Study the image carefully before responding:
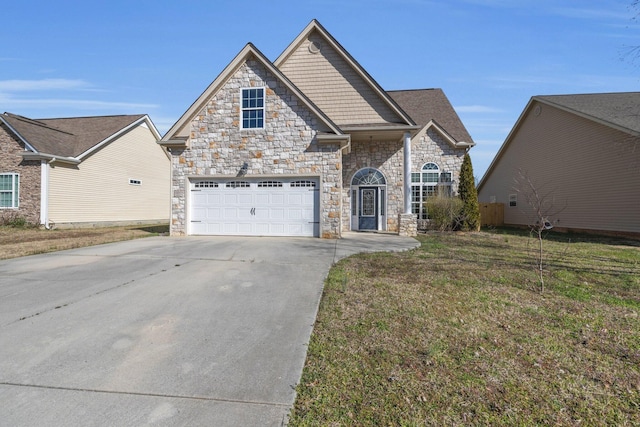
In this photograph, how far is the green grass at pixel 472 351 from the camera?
266 cm

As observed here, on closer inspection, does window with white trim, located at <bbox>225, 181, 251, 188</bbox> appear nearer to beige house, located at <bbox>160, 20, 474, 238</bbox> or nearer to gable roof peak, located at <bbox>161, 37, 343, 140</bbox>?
beige house, located at <bbox>160, 20, 474, 238</bbox>

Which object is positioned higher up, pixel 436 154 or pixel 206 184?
pixel 436 154

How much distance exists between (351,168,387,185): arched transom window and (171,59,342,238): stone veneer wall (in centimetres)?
375

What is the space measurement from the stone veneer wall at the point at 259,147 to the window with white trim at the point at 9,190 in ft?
35.1

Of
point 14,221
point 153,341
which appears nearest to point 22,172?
point 14,221

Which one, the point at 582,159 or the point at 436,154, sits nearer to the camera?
the point at 582,159

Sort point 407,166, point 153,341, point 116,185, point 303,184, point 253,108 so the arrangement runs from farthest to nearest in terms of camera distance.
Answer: point 116,185, point 407,166, point 253,108, point 303,184, point 153,341

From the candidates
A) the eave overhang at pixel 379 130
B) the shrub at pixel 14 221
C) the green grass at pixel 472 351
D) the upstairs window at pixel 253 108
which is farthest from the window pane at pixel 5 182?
the green grass at pixel 472 351

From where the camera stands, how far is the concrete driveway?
8.75 ft

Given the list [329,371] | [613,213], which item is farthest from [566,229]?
[329,371]

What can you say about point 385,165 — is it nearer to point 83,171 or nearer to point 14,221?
point 83,171

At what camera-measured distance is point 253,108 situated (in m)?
13.0

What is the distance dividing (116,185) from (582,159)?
26.2 m

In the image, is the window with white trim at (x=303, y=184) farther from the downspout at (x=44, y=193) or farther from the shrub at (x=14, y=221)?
the shrub at (x=14, y=221)
